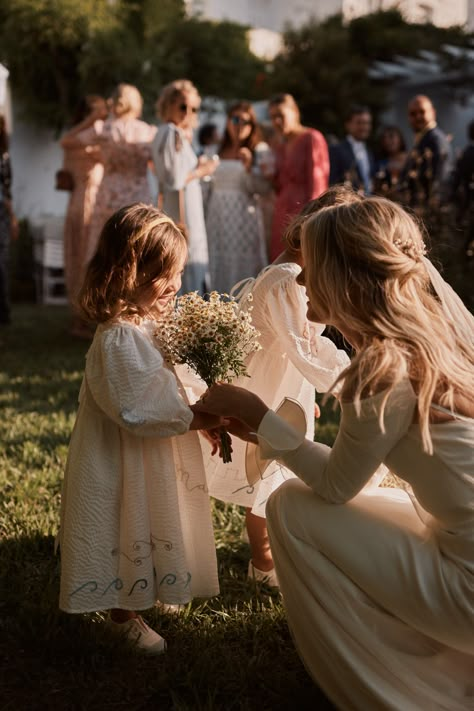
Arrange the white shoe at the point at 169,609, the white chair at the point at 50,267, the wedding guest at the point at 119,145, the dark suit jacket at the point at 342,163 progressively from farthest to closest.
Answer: the white chair at the point at 50,267, the dark suit jacket at the point at 342,163, the wedding guest at the point at 119,145, the white shoe at the point at 169,609

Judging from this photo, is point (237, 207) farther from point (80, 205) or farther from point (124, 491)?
point (124, 491)

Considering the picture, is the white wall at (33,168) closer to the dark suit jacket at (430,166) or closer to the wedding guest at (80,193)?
the wedding guest at (80,193)

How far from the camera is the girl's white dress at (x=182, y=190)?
680 centimetres

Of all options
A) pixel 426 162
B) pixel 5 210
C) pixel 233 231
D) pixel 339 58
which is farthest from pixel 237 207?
pixel 339 58

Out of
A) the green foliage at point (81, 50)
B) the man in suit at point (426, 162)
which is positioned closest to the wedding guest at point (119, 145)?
the man in suit at point (426, 162)

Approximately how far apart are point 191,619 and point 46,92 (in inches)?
499

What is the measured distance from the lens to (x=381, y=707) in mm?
2025

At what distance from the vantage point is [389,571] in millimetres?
2037

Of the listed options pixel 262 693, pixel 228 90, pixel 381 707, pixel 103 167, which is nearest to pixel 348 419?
pixel 381 707

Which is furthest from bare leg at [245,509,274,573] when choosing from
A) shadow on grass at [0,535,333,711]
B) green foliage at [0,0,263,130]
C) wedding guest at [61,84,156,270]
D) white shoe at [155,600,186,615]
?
green foliage at [0,0,263,130]

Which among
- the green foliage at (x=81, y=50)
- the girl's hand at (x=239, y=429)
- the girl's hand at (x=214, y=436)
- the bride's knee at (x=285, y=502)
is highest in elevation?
the green foliage at (x=81, y=50)

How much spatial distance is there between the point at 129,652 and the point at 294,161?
5.19 metres

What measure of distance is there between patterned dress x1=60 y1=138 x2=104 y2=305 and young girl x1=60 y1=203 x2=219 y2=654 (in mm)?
5735

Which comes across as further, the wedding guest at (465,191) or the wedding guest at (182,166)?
the wedding guest at (465,191)
